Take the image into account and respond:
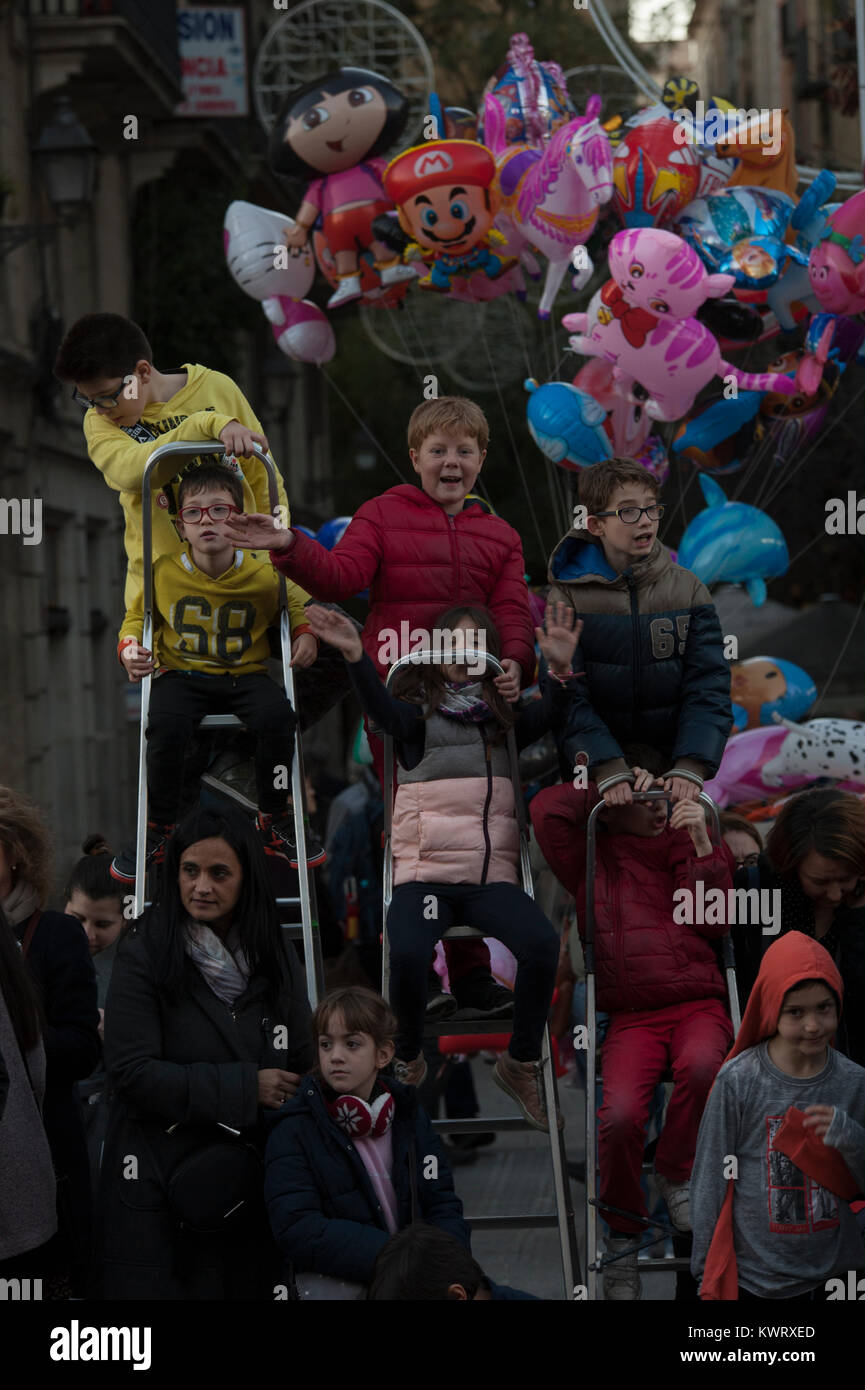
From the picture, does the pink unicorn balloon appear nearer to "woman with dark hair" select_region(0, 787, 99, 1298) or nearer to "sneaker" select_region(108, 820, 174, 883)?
"sneaker" select_region(108, 820, 174, 883)

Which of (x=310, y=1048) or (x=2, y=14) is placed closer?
(x=310, y=1048)

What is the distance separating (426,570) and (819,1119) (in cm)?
202

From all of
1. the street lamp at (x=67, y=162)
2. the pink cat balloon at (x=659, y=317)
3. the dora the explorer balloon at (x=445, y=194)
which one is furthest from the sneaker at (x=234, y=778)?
the street lamp at (x=67, y=162)

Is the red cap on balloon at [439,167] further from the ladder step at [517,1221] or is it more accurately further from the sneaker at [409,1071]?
the ladder step at [517,1221]

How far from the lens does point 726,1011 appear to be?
522cm

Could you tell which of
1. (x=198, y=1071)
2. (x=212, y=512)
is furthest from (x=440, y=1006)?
(x=212, y=512)

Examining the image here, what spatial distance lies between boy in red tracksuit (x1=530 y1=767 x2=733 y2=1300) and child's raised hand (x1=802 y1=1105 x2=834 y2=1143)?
2.26 ft

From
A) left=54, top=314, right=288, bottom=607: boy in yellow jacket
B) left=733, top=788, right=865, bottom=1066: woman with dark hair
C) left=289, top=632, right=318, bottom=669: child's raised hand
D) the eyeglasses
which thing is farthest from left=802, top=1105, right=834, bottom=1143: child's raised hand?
the eyeglasses

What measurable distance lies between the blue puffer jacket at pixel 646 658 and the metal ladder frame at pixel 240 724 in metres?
0.78

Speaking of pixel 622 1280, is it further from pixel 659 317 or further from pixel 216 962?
pixel 659 317

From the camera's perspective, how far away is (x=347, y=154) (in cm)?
905
